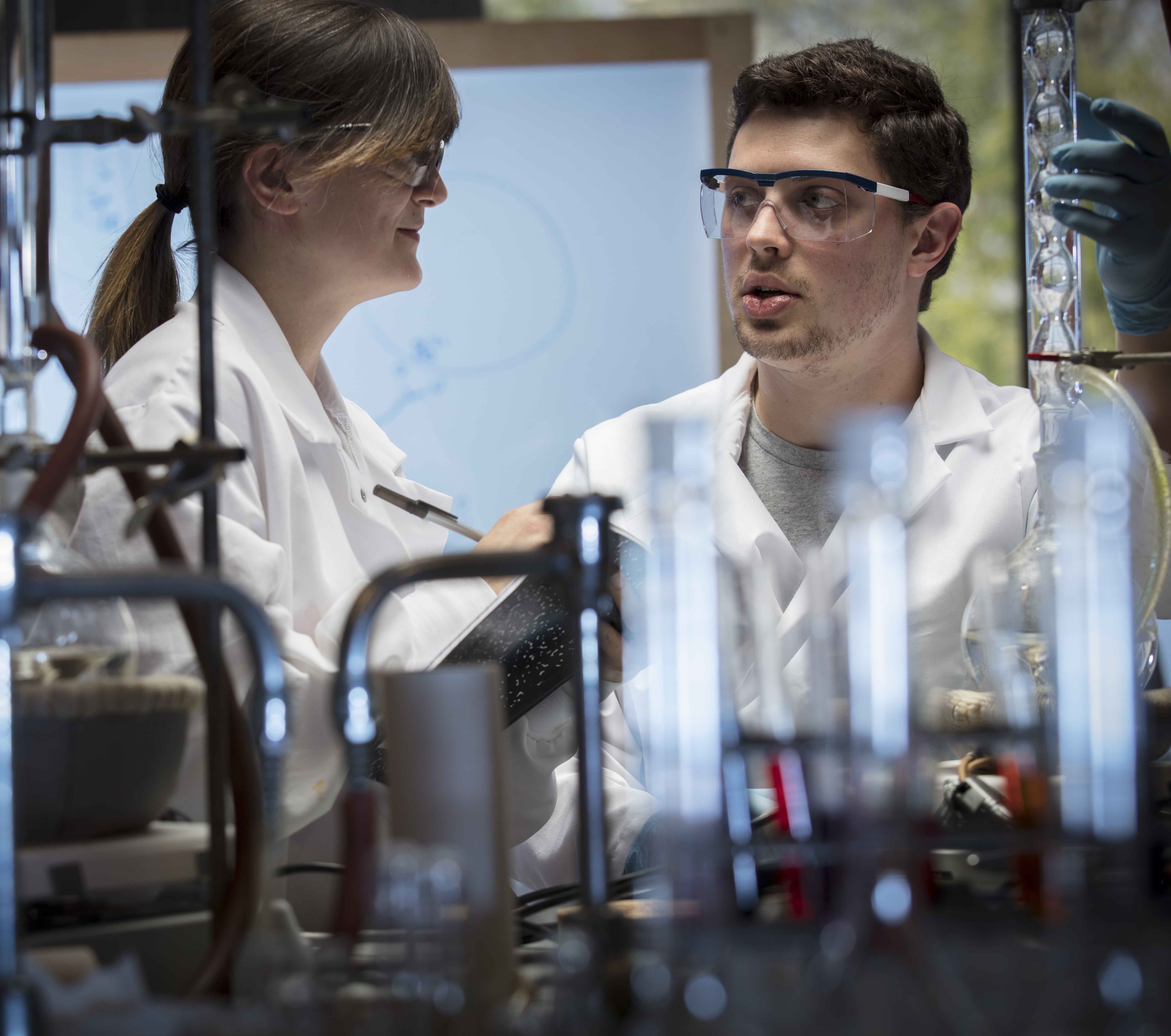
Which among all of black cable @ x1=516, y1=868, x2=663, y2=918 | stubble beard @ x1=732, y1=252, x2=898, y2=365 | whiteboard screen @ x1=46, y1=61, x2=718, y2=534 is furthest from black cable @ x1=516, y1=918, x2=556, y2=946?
whiteboard screen @ x1=46, y1=61, x2=718, y2=534

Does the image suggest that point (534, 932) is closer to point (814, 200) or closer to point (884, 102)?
point (814, 200)

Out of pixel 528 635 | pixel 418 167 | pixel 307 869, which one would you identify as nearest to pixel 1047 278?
pixel 528 635

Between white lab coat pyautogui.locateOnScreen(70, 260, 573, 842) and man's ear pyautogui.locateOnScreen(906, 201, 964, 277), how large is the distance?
81 centimetres

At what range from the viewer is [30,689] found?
512mm

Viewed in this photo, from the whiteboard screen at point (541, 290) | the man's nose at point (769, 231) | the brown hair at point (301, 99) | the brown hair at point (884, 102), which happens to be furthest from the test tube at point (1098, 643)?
the whiteboard screen at point (541, 290)

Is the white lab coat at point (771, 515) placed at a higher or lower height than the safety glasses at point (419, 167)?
lower

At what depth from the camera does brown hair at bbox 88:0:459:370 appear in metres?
1.32

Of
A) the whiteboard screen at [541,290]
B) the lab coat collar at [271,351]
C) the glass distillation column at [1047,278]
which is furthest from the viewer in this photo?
the whiteboard screen at [541,290]

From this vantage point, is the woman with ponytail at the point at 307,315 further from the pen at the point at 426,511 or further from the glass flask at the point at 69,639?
the glass flask at the point at 69,639

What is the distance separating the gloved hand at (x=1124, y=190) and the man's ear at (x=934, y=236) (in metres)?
0.24

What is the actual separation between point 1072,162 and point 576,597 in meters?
1.14

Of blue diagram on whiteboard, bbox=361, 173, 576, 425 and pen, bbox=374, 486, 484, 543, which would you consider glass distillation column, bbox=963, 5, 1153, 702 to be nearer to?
pen, bbox=374, 486, 484, 543

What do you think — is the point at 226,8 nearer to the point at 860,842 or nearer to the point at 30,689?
the point at 30,689

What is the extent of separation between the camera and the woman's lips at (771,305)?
1.61 m
